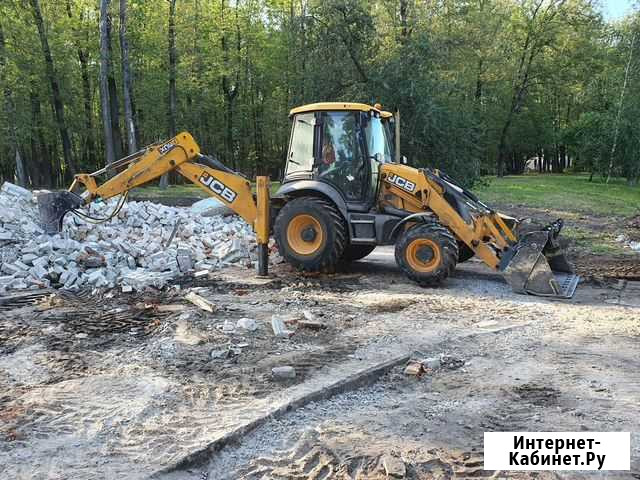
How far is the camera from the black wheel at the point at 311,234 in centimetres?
831

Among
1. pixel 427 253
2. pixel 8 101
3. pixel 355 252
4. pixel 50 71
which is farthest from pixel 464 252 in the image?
pixel 50 71

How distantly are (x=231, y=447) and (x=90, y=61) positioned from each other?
88.1ft

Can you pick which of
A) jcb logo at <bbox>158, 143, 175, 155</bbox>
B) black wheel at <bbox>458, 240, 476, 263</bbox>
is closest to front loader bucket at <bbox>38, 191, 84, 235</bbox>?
jcb logo at <bbox>158, 143, 175, 155</bbox>

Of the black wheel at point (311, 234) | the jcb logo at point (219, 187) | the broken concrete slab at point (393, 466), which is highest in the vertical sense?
the jcb logo at point (219, 187)

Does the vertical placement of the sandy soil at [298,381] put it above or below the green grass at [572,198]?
below

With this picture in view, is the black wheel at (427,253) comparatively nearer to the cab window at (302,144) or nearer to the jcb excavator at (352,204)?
the jcb excavator at (352,204)

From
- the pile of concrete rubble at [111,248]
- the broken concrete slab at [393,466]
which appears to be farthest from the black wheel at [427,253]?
the broken concrete slab at [393,466]

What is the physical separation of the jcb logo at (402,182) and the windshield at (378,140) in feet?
1.27

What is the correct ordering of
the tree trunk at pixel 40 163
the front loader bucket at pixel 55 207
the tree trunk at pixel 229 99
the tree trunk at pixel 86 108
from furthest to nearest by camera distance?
the tree trunk at pixel 229 99 → the tree trunk at pixel 40 163 → the tree trunk at pixel 86 108 → the front loader bucket at pixel 55 207

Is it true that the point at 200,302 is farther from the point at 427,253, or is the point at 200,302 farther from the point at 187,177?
the point at 427,253

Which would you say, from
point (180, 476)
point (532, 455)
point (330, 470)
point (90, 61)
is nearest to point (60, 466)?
point (180, 476)

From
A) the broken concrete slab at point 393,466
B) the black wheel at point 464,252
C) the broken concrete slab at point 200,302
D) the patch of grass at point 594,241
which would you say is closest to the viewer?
the broken concrete slab at point 393,466

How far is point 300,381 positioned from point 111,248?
5.91m

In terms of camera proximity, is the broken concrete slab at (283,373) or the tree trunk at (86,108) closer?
the broken concrete slab at (283,373)
